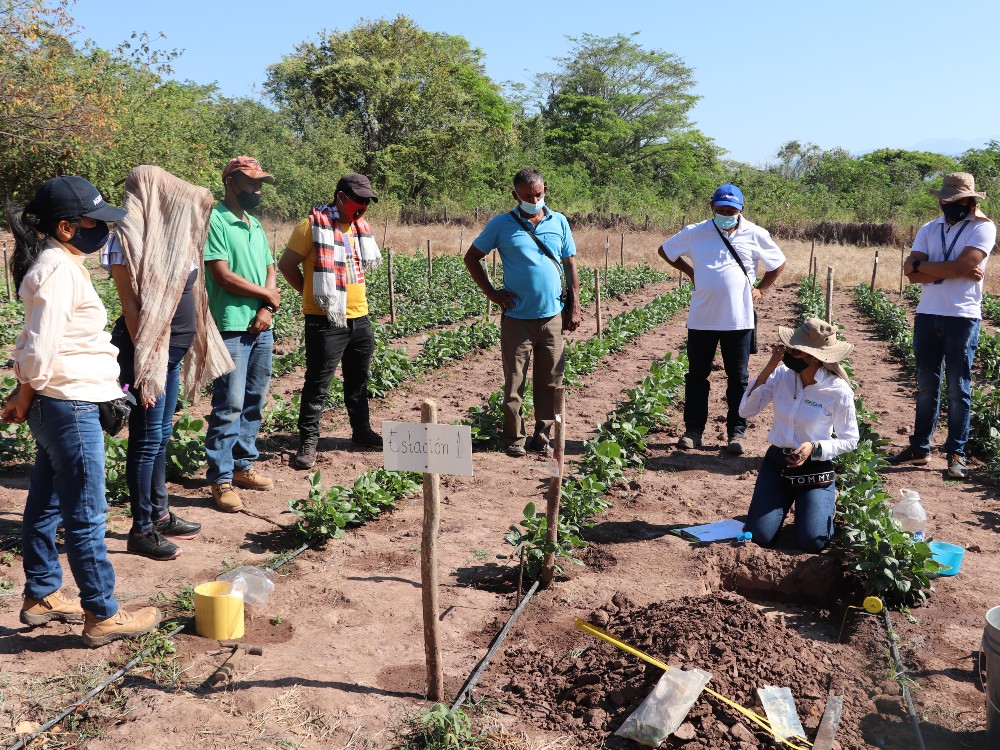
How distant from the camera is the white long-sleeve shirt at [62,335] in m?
3.12

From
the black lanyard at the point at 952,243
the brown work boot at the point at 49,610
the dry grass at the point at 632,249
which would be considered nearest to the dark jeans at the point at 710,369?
the black lanyard at the point at 952,243

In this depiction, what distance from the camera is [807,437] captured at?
15.3ft

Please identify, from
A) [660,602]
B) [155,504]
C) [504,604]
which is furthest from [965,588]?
[155,504]

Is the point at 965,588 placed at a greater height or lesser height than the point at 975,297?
lesser

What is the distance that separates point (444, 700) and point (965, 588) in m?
2.72

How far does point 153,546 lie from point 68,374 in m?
1.42

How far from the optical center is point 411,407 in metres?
7.95

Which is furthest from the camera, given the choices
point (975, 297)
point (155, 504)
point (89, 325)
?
point (975, 297)

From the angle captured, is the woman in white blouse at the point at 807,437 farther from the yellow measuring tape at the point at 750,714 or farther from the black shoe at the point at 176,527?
the black shoe at the point at 176,527

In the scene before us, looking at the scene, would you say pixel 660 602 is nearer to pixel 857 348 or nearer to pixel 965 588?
pixel 965 588

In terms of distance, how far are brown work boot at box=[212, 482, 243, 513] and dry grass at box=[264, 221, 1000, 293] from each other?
59.8 ft

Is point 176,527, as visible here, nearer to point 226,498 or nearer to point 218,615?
point 226,498

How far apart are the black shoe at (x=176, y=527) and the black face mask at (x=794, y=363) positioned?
132 inches

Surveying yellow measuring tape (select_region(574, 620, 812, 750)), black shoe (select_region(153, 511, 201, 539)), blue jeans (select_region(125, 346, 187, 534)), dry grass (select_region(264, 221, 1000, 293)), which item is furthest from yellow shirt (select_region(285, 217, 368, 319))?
dry grass (select_region(264, 221, 1000, 293))
